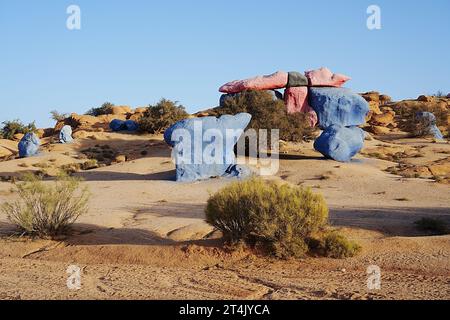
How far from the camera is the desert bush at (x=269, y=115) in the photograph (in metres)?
26.6

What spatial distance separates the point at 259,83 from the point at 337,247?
25269 millimetres

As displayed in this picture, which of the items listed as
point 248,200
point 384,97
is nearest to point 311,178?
point 248,200

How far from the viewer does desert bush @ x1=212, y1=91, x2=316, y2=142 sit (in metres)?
26.6

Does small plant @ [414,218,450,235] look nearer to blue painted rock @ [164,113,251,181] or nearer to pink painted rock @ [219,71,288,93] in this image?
blue painted rock @ [164,113,251,181]

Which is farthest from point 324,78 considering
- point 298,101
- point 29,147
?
point 29,147

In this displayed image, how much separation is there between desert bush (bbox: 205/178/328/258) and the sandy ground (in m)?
0.30

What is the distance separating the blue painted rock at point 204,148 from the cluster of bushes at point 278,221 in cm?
1065

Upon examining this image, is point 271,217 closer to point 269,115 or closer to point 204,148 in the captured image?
point 204,148

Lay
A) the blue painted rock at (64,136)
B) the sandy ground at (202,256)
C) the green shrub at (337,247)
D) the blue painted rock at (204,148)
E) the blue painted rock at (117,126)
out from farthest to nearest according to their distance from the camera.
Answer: the blue painted rock at (117,126) < the blue painted rock at (64,136) < the blue painted rock at (204,148) < the green shrub at (337,247) < the sandy ground at (202,256)

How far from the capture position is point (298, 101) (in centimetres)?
3378

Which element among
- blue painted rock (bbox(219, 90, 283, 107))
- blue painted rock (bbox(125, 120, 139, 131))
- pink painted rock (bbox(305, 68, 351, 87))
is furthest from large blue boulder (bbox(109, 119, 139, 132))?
pink painted rock (bbox(305, 68, 351, 87))

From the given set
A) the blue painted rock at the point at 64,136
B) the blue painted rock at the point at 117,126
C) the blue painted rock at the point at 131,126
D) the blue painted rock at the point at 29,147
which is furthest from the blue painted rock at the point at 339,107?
the blue painted rock at the point at 29,147

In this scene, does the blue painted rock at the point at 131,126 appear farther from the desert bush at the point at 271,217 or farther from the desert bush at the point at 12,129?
Result: the desert bush at the point at 271,217

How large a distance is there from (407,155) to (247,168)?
11197 mm
